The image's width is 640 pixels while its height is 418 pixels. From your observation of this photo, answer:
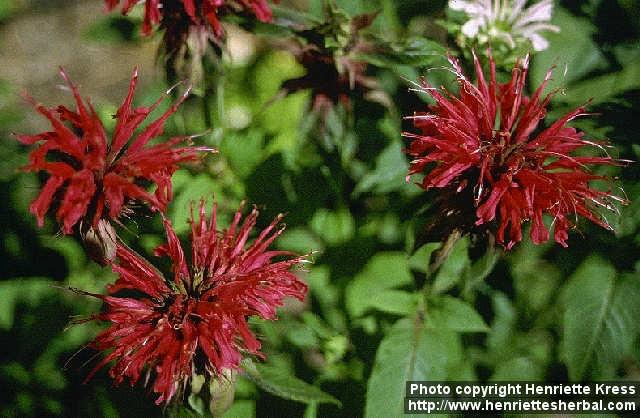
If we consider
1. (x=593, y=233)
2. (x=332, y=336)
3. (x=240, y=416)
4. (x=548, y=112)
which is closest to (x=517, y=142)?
(x=548, y=112)

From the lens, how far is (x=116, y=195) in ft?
2.56

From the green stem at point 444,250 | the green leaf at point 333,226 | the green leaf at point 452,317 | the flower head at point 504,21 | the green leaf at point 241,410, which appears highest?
the flower head at point 504,21

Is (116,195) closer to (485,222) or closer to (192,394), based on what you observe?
(192,394)

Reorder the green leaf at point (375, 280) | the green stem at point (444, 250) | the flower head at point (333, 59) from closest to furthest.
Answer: the green stem at point (444, 250) < the flower head at point (333, 59) < the green leaf at point (375, 280)

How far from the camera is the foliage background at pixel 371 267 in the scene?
981 millimetres

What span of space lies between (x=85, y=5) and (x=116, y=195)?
5.91 ft

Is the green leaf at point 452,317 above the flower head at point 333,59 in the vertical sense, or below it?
below

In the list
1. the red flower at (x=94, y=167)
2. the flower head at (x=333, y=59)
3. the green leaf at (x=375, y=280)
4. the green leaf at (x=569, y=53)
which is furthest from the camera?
the green leaf at (x=375, y=280)

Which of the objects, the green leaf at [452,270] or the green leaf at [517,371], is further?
the green leaf at [517,371]

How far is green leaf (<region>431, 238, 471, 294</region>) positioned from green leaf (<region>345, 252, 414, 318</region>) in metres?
0.13

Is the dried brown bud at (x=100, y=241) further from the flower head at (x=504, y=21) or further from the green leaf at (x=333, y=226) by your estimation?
the flower head at (x=504, y=21)

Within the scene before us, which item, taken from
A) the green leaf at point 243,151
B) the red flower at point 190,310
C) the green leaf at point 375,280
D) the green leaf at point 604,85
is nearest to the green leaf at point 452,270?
the green leaf at point 375,280

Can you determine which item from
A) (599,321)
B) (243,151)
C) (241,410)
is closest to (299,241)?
(243,151)

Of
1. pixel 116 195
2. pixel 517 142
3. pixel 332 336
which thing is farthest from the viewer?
pixel 332 336
